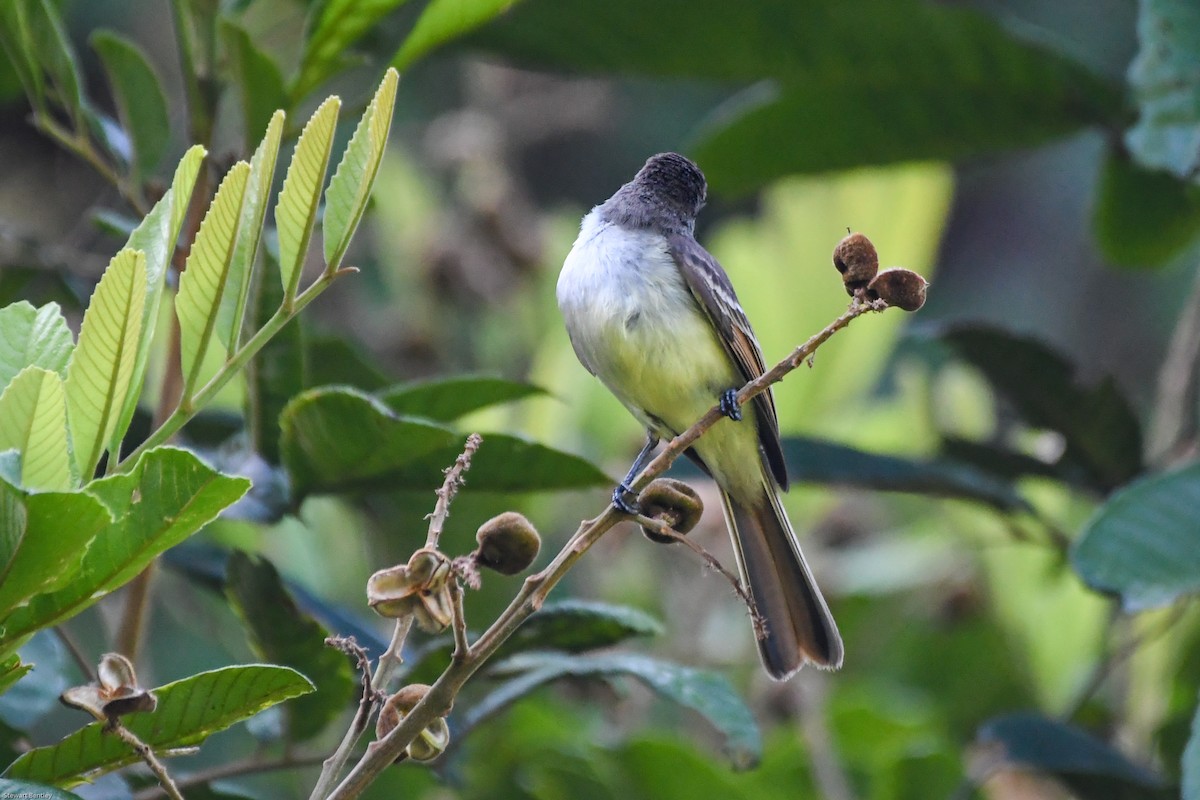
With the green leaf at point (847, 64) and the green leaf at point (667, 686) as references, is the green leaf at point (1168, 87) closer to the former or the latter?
the green leaf at point (847, 64)

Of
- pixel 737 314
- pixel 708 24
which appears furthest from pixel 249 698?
pixel 708 24

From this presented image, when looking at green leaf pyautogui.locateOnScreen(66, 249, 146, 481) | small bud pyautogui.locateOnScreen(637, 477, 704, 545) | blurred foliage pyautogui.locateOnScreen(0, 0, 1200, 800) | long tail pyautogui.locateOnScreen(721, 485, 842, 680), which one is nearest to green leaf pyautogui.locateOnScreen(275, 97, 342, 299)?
blurred foliage pyautogui.locateOnScreen(0, 0, 1200, 800)

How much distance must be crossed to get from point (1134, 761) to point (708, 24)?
1445 millimetres

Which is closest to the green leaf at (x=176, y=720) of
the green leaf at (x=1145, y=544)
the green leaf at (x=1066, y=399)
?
the green leaf at (x=1145, y=544)

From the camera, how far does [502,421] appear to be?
3.00 m

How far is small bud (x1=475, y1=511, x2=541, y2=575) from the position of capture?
1176mm

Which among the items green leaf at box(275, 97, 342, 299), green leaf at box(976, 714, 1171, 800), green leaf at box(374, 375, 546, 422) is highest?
green leaf at box(275, 97, 342, 299)

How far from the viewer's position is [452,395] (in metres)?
1.90

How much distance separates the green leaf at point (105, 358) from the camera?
1.13 m

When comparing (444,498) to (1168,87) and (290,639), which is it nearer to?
(290,639)

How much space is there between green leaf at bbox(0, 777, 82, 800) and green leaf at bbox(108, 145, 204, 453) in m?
0.30

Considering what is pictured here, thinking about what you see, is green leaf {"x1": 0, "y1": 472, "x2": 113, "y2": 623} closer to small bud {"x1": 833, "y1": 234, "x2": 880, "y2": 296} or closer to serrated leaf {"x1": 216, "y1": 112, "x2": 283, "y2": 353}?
serrated leaf {"x1": 216, "y1": 112, "x2": 283, "y2": 353}

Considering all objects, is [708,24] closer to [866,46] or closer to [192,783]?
[866,46]

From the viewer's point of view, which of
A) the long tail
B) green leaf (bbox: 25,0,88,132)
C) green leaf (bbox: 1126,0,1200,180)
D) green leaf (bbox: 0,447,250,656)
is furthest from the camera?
green leaf (bbox: 1126,0,1200,180)
